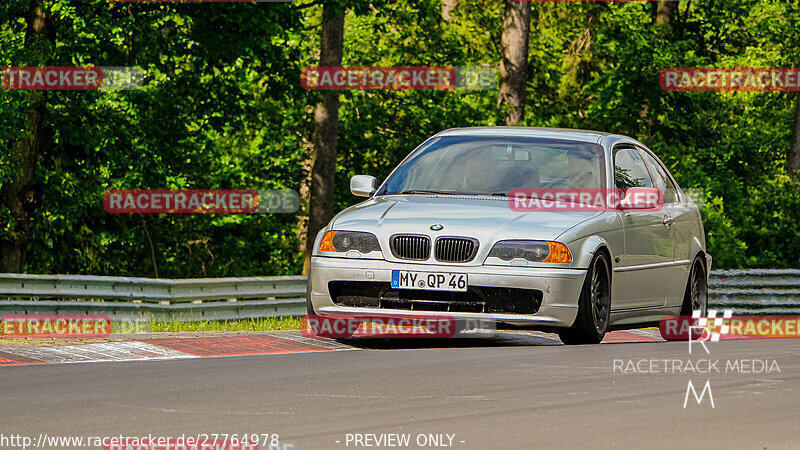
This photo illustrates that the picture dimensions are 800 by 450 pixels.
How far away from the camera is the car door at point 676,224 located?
1271 centimetres

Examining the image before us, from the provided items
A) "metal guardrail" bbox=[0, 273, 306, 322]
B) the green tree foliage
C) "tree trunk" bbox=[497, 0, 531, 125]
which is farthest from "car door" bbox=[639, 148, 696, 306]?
"tree trunk" bbox=[497, 0, 531, 125]

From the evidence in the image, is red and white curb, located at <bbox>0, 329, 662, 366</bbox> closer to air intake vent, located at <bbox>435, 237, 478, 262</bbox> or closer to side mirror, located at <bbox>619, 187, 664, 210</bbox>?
air intake vent, located at <bbox>435, 237, 478, 262</bbox>

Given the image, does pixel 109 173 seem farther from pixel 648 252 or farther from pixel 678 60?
pixel 648 252

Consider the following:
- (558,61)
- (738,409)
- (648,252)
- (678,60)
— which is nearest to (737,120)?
(558,61)

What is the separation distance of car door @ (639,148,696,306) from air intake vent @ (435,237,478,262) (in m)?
2.75

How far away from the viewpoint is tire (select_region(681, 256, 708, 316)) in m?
13.1

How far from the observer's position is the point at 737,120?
138ft

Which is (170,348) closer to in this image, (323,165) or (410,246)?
(410,246)

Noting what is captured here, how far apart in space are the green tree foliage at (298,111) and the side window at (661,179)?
11.0 m

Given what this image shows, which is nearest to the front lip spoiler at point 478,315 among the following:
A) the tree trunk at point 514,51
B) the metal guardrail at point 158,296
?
the metal guardrail at point 158,296

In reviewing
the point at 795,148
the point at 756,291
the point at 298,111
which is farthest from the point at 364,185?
the point at 795,148

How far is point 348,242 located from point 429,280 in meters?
0.72

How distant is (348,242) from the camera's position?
35.5 ft

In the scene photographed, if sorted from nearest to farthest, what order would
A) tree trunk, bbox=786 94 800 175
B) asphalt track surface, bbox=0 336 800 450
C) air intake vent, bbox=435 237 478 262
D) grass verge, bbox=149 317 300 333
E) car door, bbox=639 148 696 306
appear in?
asphalt track surface, bbox=0 336 800 450
air intake vent, bbox=435 237 478 262
car door, bbox=639 148 696 306
grass verge, bbox=149 317 300 333
tree trunk, bbox=786 94 800 175
